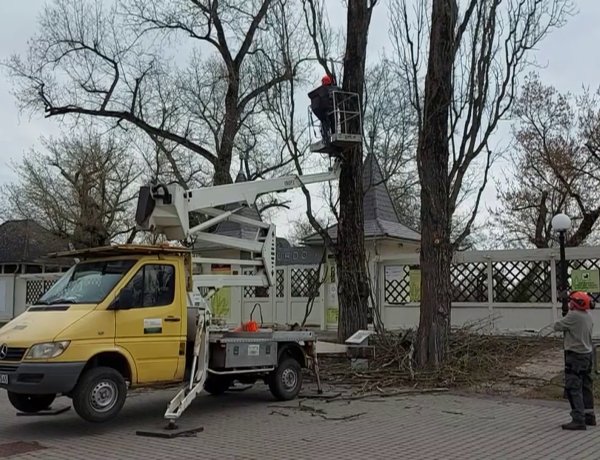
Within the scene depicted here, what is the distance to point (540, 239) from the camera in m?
34.2

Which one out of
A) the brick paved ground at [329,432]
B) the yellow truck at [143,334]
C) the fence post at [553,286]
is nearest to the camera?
the brick paved ground at [329,432]

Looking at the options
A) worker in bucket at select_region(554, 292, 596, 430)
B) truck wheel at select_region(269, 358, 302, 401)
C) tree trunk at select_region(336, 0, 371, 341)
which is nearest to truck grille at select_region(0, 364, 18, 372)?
truck wheel at select_region(269, 358, 302, 401)

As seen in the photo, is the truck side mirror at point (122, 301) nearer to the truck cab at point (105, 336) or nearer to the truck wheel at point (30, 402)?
the truck cab at point (105, 336)

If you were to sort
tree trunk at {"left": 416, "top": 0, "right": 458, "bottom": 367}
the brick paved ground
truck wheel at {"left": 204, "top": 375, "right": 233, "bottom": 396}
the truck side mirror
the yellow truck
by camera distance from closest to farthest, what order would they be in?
1. the brick paved ground
2. the yellow truck
3. the truck side mirror
4. truck wheel at {"left": 204, "top": 375, "right": 233, "bottom": 396}
5. tree trunk at {"left": 416, "top": 0, "right": 458, "bottom": 367}

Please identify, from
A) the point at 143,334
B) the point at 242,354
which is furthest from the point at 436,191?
the point at 143,334

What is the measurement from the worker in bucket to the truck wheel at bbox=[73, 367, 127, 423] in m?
5.94

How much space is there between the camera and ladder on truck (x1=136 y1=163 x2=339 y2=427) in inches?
387

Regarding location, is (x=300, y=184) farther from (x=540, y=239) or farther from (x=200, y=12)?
(x=540, y=239)

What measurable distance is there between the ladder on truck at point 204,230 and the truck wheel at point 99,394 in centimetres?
71

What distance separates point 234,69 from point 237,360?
1900 cm

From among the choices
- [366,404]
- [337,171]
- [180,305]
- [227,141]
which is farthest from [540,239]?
[180,305]

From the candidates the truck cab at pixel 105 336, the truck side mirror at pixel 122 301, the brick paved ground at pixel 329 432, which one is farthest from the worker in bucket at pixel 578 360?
the truck side mirror at pixel 122 301

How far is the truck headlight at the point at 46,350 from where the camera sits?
331 inches

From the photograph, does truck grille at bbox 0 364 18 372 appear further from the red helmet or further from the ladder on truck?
the red helmet
